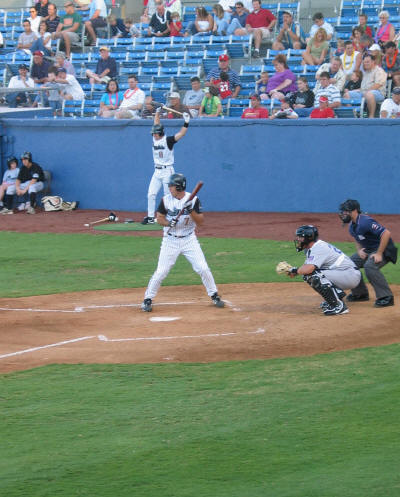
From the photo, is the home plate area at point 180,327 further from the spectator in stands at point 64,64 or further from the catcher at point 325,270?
the spectator in stands at point 64,64

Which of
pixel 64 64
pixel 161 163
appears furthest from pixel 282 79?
pixel 64 64

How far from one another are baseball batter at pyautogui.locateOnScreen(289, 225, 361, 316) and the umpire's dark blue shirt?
325mm

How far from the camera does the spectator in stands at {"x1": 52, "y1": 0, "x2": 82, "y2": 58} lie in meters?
25.9

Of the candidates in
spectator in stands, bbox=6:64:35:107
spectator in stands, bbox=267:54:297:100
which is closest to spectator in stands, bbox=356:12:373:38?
spectator in stands, bbox=267:54:297:100

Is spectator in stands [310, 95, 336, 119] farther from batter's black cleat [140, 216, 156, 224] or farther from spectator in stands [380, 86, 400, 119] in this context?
batter's black cleat [140, 216, 156, 224]

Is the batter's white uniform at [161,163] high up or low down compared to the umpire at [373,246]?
down

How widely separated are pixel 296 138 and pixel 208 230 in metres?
3.11

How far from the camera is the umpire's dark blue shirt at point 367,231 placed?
1054 cm

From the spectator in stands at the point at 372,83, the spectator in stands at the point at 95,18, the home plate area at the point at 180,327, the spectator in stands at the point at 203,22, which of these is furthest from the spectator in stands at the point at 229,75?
the home plate area at the point at 180,327

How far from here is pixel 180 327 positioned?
393 inches

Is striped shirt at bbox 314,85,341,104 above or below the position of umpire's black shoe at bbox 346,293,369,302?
above

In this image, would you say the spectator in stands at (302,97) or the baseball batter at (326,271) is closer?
the baseball batter at (326,271)

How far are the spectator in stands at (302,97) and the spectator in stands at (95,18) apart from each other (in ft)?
29.9

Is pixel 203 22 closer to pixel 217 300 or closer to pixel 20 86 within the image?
pixel 20 86
